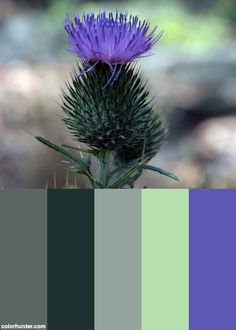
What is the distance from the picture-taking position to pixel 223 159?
5031 mm

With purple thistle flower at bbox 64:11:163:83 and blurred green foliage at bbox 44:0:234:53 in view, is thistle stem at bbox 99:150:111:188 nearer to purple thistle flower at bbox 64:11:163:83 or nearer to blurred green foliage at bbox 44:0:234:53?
purple thistle flower at bbox 64:11:163:83

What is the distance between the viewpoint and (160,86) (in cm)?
A: 645

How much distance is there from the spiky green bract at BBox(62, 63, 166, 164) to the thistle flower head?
6 centimetres

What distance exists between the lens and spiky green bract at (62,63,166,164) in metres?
2.12

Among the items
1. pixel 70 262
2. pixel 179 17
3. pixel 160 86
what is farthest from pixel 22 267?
pixel 179 17

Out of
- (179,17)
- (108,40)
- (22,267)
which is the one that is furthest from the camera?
(179,17)

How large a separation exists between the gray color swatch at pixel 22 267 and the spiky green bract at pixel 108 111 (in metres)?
0.49

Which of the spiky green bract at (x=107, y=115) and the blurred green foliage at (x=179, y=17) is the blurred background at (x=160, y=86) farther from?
the spiky green bract at (x=107, y=115)

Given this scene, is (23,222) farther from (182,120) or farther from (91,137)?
(182,120)

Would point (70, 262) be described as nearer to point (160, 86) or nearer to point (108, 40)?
point (108, 40)

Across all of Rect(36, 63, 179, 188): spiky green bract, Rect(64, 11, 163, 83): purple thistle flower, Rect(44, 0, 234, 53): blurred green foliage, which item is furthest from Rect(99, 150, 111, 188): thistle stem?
Rect(44, 0, 234, 53): blurred green foliage

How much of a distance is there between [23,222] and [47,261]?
4.1 inches

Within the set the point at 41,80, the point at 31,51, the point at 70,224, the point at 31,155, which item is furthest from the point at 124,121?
the point at 31,51

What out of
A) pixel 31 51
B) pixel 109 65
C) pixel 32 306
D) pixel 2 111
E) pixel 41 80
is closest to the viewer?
pixel 32 306
